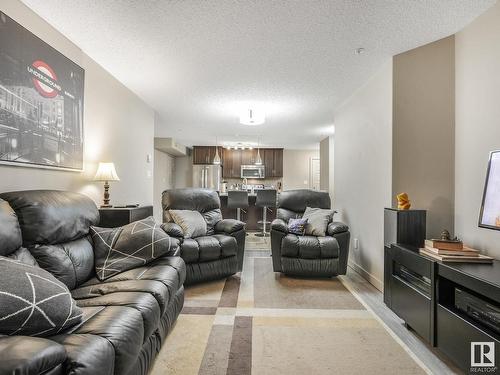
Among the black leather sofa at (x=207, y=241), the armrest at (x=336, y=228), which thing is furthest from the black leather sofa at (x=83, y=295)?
the armrest at (x=336, y=228)

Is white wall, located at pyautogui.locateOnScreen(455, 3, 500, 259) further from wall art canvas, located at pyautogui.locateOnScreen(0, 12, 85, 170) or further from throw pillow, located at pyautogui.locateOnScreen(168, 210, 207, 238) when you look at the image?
wall art canvas, located at pyautogui.locateOnScreen(0, 12, 85, 170)

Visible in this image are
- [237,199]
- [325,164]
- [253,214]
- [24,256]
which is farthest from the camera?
[325,164]

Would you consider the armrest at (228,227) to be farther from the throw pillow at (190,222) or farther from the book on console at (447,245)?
the book on console at (447,245)

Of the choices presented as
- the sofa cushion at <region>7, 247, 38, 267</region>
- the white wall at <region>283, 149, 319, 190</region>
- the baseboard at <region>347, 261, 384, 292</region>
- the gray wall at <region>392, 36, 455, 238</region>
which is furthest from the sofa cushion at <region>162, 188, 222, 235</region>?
the white wall at <region>283, 149, 319, 190</region>

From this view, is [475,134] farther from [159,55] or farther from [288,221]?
[159,55]

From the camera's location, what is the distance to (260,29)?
83.1 inches

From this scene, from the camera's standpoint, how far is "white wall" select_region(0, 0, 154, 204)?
1.92 meters

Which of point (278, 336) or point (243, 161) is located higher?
point (243, 161)

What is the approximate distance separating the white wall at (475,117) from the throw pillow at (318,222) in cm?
134

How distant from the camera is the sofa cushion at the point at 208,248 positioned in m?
2.69

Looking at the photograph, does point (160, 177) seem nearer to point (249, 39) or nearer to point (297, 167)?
point (297, 167)

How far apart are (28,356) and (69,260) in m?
1.05

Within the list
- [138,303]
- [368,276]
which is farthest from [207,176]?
[138,303]

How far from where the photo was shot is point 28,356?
747 millimetres
